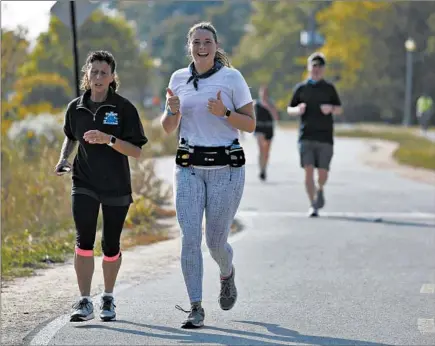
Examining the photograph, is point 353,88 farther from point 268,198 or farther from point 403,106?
point 268,198

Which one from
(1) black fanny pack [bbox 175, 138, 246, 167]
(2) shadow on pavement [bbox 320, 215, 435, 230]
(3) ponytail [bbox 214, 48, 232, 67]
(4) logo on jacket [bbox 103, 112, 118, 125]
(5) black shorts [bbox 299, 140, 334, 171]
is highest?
(3) ponytail [bbox 214, 48, 232, 67]

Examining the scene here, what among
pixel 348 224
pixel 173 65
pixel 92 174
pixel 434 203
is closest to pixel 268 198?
pixel 434 203

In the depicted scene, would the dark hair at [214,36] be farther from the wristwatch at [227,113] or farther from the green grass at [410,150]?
the green grass at [410,150]

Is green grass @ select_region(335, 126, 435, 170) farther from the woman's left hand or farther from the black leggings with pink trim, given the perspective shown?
the woman's left hand

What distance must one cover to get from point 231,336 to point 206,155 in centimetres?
114

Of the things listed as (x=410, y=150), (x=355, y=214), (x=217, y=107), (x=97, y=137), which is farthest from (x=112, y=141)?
(x=410, y=150)

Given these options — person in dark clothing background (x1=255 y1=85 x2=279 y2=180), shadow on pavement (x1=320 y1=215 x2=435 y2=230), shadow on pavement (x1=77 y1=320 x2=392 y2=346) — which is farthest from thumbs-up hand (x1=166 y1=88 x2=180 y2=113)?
person in dark clothing background (x1=255 y1=85 x2=279 y2=180)

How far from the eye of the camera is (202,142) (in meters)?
7.81

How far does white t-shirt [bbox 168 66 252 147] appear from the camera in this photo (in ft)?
25.6

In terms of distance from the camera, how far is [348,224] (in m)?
14.5

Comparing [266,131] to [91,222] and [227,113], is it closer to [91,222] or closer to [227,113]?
[91,222]

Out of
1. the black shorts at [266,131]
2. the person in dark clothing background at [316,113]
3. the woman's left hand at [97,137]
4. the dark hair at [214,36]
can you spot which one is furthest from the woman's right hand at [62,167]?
the black shorts at [266,131]

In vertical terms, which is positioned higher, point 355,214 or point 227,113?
point 227,113

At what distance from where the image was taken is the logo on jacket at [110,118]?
809cm
